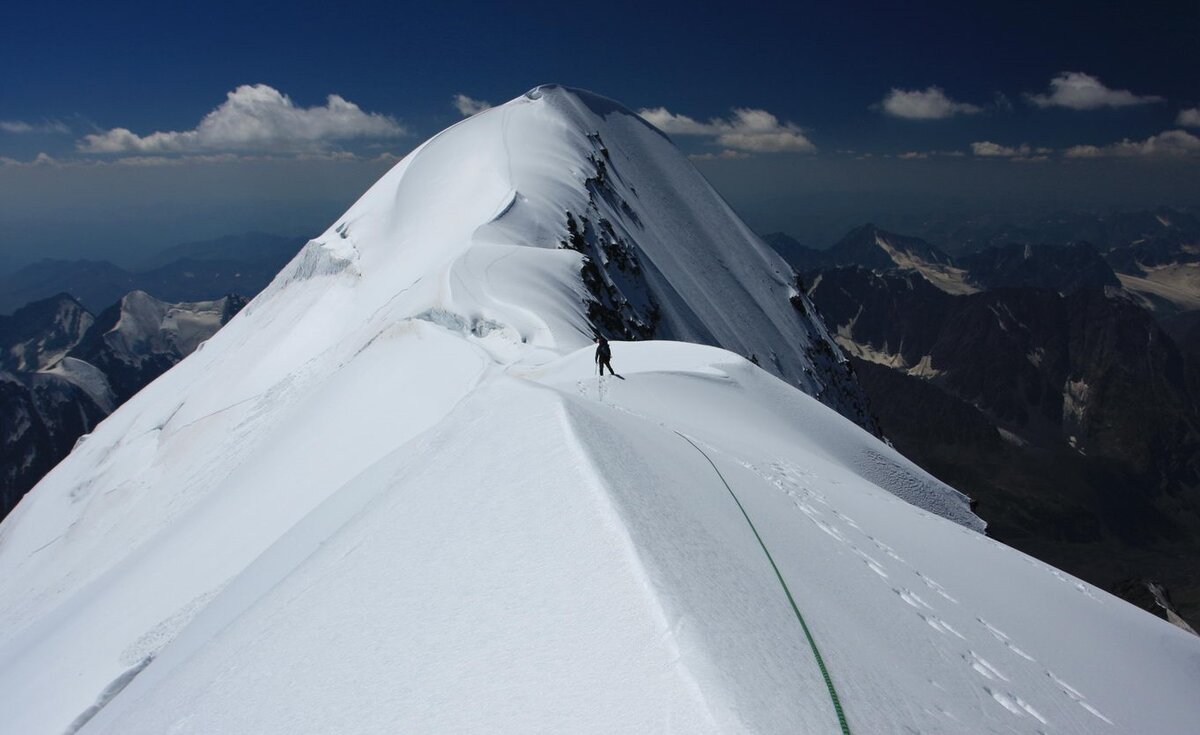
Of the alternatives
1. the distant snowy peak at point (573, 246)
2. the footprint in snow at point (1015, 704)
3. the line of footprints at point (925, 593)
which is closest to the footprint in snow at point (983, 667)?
the line of footprints at point (925, 593)

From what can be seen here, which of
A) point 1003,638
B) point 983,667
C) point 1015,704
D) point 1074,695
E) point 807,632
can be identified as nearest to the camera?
point 807,632

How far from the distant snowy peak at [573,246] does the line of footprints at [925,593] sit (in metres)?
11.9

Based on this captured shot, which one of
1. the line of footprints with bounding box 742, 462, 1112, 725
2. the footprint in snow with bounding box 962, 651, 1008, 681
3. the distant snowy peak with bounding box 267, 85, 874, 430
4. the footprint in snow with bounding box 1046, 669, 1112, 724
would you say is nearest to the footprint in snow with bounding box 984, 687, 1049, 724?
the line of footprints with bounding box 742, 462, 1112, 725

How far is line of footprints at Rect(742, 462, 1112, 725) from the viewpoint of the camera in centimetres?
725

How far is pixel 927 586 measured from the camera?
9.89 m

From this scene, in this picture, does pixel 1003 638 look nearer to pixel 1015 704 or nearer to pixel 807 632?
pixel 1015 704

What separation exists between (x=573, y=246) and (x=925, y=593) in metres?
35.4

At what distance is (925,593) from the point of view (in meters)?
9.51

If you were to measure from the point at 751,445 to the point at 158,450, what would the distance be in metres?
32.7

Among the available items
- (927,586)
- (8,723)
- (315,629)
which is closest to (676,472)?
(927,586)

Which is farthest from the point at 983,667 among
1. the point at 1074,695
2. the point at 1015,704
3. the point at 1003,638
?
the point at 1003,638

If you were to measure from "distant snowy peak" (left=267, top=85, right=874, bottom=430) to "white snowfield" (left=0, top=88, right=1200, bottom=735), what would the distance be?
2.30 m

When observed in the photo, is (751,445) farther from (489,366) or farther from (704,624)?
(704,624)

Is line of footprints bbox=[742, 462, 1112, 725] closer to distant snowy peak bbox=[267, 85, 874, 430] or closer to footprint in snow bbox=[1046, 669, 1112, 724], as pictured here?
footprint in snow bbox=[1046, 669, 1112, 724]
